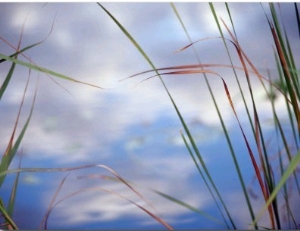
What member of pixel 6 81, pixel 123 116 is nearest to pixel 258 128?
pixel 123 116

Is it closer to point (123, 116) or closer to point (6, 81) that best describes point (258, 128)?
point (123, 116)

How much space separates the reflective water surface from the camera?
2025 millimetres

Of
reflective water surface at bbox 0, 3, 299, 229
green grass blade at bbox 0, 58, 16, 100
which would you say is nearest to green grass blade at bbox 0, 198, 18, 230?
reflective water surface at bbox 0, 3, 299, 229

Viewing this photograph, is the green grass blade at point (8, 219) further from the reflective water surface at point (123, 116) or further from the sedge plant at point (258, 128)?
the sedge plant at point (258, 128)

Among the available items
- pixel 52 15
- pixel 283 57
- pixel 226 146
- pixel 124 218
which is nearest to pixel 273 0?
pixel 283 57

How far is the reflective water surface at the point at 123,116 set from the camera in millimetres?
2025

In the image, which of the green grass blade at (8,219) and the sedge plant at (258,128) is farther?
the sedge plant at (258,128)

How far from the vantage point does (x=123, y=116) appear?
2.08 metres

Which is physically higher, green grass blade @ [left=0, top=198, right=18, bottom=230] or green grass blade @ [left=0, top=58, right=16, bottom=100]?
green grass blade @ [left=0, top=58, right=16, bottom=100]

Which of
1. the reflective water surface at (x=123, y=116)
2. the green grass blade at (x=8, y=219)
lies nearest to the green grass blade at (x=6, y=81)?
the reflective water surface at (x=123, y=116)

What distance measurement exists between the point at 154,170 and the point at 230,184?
300 mm

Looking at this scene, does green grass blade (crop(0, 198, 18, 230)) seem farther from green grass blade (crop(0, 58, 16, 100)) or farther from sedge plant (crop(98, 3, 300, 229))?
sedge plant (crop(98, 3, 300, 229))

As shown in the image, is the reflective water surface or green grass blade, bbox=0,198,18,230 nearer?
green grass blade, bbox=0,198,18,230

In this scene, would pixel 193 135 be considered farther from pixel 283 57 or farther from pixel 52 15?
pixel 52 15
